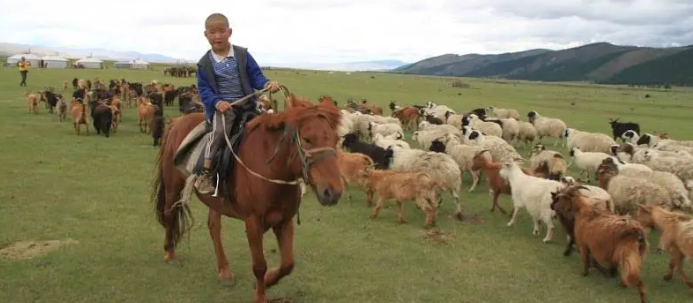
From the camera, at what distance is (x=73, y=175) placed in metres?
11.4

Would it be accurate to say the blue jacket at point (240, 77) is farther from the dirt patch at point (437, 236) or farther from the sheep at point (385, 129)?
the sheep at point (385, 129)

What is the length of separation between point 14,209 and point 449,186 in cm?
762

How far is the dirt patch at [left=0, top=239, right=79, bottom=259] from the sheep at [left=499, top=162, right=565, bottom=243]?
7039mm

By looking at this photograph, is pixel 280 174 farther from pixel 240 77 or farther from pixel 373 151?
pixel 373 151

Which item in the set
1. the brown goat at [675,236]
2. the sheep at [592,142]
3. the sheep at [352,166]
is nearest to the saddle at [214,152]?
the sheep at [352,166]

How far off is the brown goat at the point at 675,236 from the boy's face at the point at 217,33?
588cm

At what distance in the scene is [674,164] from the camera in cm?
1125

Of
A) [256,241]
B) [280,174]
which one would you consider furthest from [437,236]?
[280,174]

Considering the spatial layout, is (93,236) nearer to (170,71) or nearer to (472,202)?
(472,202)

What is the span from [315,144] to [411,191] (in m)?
5.02

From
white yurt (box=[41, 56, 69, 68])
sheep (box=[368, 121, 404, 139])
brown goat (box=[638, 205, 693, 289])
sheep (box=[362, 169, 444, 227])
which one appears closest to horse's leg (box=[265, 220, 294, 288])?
sheep (box=[362, 169, 444, 227])

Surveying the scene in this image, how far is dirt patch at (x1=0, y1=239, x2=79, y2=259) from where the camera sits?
6793mm

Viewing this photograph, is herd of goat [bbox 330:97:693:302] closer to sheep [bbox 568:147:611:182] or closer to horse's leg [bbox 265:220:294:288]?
sheep [bbox 568:147:611:182]

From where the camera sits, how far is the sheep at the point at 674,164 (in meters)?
11.0
